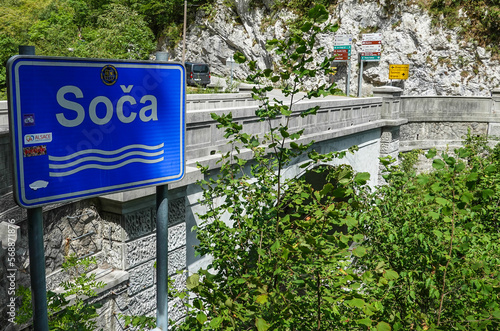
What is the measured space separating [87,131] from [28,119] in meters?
0.23

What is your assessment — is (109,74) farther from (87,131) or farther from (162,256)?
(162,256)

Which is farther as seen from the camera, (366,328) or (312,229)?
(312,229)

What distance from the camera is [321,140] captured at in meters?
10.5

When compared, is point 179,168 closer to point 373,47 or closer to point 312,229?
point 312,229

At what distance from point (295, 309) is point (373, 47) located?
30090 millimetres

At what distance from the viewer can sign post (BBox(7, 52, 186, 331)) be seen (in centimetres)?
148

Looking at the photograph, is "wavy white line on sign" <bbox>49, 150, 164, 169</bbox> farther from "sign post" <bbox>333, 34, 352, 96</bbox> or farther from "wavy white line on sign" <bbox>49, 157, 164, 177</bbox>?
"sign post" <bbox>333, 34, 352, 96</bbox>

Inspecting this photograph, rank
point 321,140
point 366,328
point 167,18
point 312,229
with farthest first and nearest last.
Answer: point 167,18 < point 321,140 < point 312,229 < point 366,328

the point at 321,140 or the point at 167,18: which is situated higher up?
the point at 167,18

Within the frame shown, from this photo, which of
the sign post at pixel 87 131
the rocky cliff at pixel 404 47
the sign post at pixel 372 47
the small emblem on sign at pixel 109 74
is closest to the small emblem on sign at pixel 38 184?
the sign post at pixel 87 131

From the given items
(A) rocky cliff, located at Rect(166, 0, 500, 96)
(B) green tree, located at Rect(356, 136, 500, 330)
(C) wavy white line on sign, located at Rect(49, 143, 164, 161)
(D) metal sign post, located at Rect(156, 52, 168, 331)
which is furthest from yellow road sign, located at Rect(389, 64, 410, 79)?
(C) wavy white line on sign, located at Rect(49, 143, 164, 161)

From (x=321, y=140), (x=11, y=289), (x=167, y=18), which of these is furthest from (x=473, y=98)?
(x=167, y=18)

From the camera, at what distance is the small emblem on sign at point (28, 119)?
57.2 inches

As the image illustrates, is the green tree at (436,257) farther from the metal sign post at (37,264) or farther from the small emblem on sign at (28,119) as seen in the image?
the small emblem on sign at (28,119)
